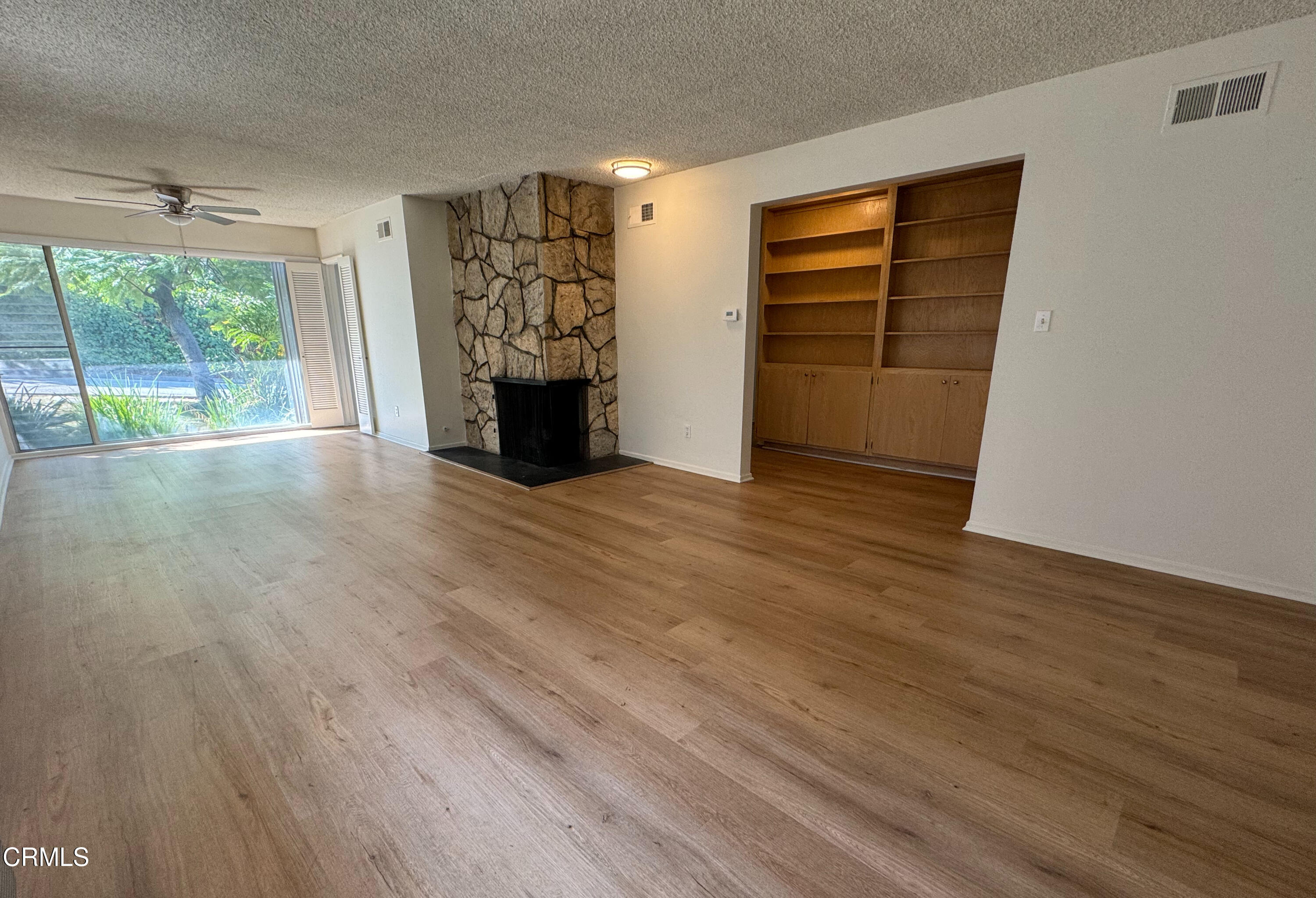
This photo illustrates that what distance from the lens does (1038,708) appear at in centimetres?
172

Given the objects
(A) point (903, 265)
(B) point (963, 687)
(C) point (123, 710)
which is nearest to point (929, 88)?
(A) point (903, 265)

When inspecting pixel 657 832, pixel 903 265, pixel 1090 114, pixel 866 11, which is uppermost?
pixel 866 11

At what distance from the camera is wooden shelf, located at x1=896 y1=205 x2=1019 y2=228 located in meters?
4.08

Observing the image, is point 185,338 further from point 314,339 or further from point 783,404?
Result: point 783,404

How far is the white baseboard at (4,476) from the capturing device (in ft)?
12.0

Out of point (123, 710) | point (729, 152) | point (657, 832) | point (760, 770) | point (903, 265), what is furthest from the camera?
point (903, 265)

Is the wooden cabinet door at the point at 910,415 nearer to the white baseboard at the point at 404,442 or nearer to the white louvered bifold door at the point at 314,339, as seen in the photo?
the white baseboard at the point at 404,442

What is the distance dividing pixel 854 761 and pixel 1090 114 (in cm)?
316

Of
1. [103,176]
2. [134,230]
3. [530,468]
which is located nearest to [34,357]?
[134,230]

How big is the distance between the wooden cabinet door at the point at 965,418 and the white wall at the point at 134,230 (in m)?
7.52

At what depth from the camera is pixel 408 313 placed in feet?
17.3

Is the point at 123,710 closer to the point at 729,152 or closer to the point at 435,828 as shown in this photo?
the point at 435,828

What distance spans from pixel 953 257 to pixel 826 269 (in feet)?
3.59

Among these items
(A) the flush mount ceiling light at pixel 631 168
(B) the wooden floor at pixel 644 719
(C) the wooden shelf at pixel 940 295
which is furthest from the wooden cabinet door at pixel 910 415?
(A) the flush mount ceiling light at pixel 631 168
